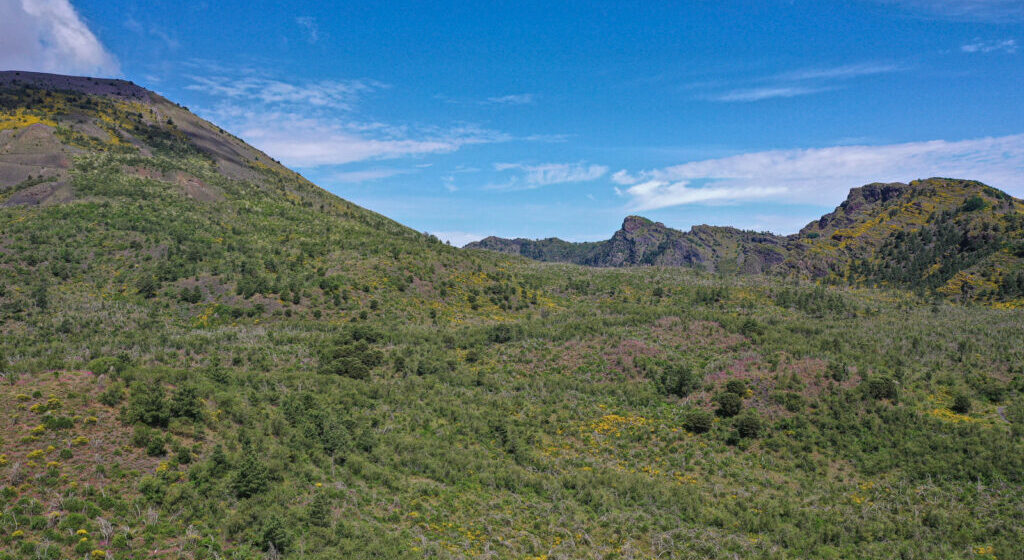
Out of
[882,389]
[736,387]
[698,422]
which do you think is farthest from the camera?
[736,387]

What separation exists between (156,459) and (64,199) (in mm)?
63708

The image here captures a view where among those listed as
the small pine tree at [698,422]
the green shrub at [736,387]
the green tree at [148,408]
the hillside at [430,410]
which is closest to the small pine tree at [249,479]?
the hillside at [430,410]

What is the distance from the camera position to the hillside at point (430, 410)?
53.2ft

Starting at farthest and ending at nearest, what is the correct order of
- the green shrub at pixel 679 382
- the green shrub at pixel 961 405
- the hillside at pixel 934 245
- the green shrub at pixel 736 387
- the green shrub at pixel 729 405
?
the hillside at pixel 934 245
the green shrub at pixel 679 382
the green shrub at pixel 736 387
the green shrub at pixel 729 405
the green shrub at pixel 961 405

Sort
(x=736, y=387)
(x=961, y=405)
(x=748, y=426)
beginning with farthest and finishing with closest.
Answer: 1. (x=736, y=387)
2. (x=748, y=426)
3. (x=961, y=405)

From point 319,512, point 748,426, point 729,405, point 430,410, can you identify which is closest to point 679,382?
point 729,405

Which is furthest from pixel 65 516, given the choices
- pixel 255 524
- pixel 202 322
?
pixel 202 322

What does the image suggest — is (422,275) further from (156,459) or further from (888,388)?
(888,388)

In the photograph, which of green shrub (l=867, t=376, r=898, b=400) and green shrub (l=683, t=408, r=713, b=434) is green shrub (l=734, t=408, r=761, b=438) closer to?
green shrub (l=683, t=408, r=713, b=434)

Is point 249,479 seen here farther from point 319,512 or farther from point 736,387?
point 736,387

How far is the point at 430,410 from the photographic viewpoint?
1161 inches

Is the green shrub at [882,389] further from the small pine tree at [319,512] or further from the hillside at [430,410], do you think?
the small pine tree at [319,512]

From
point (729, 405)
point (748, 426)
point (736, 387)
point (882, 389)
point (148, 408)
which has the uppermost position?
point (148, 408)

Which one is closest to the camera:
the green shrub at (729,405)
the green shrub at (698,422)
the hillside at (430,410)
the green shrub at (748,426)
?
the hillside at (430,410)
